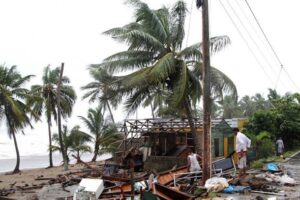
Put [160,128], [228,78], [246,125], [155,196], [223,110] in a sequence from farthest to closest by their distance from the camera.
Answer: [223,110]
[246,125]
[160,128]
[228,78]
[155,196]

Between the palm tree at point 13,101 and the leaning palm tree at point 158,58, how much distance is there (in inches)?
476

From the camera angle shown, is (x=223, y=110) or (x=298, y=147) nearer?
(x=298, y=147)

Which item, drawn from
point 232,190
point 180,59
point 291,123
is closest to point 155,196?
point 232,190

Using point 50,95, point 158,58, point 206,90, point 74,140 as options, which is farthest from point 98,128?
point 206,90

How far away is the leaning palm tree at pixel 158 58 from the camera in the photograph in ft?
68.1

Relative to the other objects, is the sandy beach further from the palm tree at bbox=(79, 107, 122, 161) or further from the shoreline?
the shoreline

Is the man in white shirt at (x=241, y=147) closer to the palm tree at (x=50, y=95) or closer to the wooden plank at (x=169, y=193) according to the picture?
the wooden plank at (x=169, y=193)

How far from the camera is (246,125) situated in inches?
1120

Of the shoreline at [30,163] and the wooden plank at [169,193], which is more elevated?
the wooden plank at [169,193]

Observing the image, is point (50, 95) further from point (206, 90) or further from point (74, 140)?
point (206, 90)

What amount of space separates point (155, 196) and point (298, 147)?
22.4m

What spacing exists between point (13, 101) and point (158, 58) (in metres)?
14.8

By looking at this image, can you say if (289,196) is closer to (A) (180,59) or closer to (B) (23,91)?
(A) (180,59)

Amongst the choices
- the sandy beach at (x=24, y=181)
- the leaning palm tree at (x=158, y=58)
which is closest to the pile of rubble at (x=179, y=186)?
the sandy beach at (x=24, y=181)
